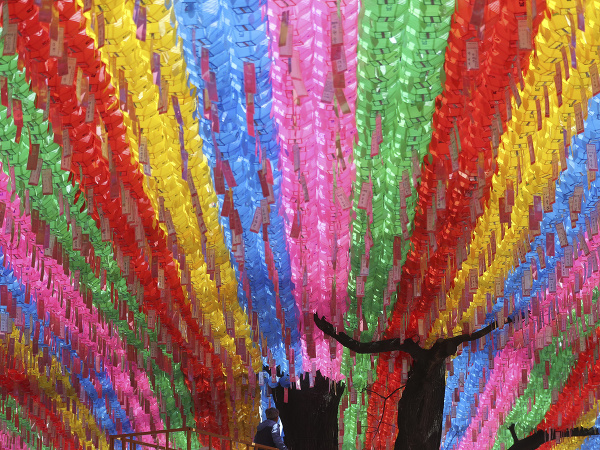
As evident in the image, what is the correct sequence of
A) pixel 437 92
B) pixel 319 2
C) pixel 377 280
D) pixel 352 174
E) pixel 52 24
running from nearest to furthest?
pixel 52 24 < pixel 319 2 < pixel 437 92 < pixel 352 174 < pixel 377 280

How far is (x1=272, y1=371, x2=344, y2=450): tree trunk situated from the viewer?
10.5 meters

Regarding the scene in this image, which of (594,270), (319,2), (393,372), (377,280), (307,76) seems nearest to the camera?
(319,2)

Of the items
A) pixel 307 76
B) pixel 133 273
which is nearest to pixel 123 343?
pixel 133 273

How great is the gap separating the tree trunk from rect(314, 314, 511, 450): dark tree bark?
6.68ft

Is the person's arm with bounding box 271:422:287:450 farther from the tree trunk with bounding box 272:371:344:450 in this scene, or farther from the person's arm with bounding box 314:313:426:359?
the tree trunk with bounding box 272:371:344:450

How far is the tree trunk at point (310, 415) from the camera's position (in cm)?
1055

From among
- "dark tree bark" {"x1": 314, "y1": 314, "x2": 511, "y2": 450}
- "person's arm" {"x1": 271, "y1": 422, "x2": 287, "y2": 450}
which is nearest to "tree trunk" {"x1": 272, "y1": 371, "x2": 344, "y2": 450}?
"dark tree bark" {"x1": 314, "y1": 314, "x2": 511, "y2": 450}

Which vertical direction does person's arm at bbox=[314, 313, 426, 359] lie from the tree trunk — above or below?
above

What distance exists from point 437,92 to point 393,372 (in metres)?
7.81

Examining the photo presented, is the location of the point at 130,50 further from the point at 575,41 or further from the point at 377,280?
the point at 377,280

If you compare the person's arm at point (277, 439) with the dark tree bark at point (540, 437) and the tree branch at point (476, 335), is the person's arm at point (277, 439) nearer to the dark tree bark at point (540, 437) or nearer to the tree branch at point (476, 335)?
the tree branch at point (476, 335)

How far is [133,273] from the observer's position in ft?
19.0

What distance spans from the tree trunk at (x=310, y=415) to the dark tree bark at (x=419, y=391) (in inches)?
80.1

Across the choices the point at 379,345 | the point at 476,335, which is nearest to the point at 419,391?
the point at 379,345
